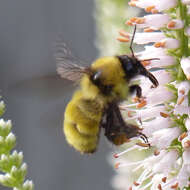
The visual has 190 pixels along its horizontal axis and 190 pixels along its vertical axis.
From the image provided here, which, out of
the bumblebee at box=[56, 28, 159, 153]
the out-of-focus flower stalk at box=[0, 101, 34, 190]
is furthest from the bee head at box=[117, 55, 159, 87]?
the out-of-focus flower stalk at box=[0, 101, 34, 190]

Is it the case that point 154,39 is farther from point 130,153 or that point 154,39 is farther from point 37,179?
point 37,179

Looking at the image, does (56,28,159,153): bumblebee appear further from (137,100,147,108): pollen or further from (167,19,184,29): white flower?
(167,19,184,29): white flower

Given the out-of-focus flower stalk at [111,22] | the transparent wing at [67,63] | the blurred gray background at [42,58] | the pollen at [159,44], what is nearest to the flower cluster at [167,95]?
the pollen at [159,44]

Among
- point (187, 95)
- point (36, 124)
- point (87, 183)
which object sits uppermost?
point (187, 95)

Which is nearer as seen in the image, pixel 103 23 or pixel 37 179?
pixel 103 23

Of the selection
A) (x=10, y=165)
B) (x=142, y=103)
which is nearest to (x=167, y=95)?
(x=142, y=103)

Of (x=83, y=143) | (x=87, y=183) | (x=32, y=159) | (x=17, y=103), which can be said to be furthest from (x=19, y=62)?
(x=83, y=143)
